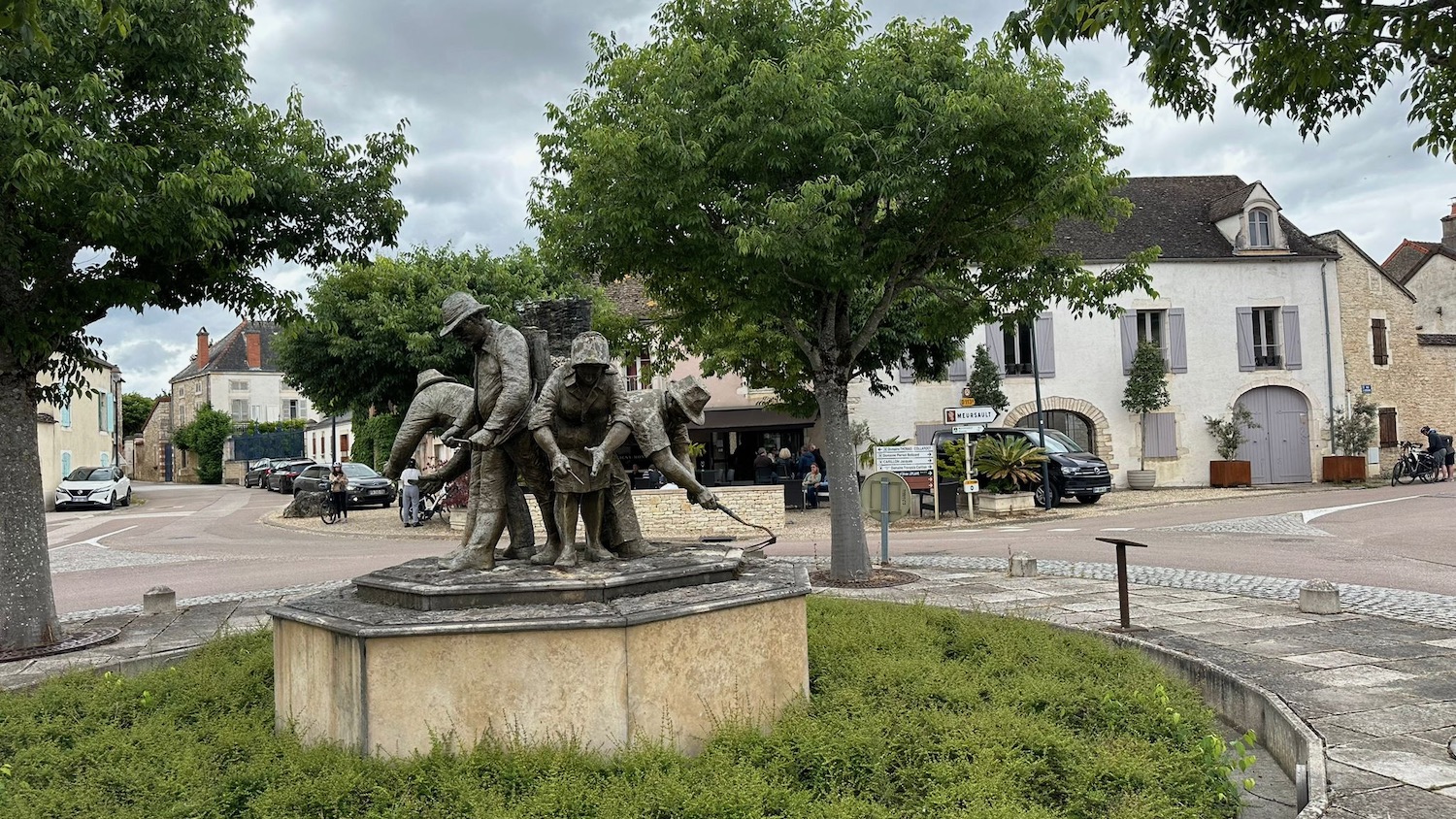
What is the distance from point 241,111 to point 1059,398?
24.4m

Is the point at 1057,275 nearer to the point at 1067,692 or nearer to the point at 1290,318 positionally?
the point at 1067,692

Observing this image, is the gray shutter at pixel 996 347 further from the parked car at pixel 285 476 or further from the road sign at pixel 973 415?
the parked car at pixel 285 476

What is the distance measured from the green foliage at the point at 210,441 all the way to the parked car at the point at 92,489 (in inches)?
1053

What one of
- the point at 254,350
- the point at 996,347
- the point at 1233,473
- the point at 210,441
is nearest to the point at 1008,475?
the point at 996,347

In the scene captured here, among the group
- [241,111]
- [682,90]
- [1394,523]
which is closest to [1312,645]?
[682,90]

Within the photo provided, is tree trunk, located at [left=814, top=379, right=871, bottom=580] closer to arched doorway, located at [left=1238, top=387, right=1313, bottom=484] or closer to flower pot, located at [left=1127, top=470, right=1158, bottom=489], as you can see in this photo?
flower pot, located at [left=1127, top=470, right=1158, bottom=489]

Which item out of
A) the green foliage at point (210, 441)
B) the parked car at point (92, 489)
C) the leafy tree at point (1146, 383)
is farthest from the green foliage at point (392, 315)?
the green foliage at point (210, 441)

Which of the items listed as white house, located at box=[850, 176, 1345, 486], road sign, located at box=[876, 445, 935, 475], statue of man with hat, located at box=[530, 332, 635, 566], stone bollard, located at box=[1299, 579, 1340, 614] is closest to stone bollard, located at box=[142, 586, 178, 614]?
statue of man with hat, located at box=[530, 332, 635, 566]

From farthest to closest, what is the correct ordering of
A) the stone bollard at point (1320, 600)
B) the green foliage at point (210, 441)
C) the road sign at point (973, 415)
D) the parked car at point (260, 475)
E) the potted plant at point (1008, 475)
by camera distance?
1. the green foliage at point (210, 441)
2. the parked car at point (260, 475)
3. the potted plant at point (1008, 475)
4. the road sign at point (973, 415)
5. the stone bollard at point (1320, 600)

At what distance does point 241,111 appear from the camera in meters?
8.61

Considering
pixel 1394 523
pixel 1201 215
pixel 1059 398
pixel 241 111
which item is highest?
pixel 1201 215

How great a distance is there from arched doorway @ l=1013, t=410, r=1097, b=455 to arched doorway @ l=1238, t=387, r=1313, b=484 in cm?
437

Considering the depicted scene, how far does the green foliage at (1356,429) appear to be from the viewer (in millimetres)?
27594

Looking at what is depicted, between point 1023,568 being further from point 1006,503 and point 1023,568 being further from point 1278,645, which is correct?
point 1006,503
